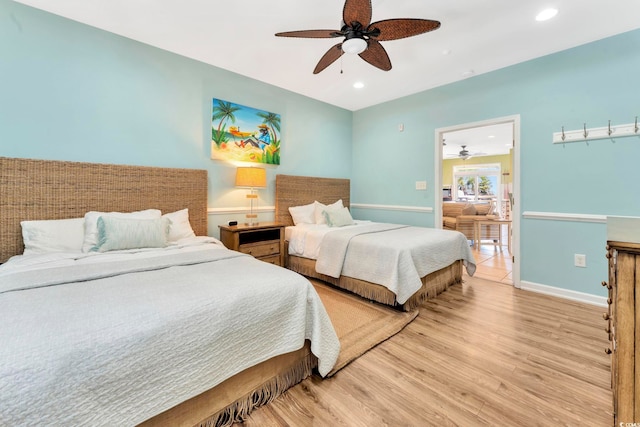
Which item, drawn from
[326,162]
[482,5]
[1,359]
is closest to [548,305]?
[482,5]

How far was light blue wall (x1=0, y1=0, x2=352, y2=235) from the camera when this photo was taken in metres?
2.22

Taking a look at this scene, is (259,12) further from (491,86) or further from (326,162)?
(491,86)

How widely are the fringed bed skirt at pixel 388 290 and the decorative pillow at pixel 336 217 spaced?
0.61 m

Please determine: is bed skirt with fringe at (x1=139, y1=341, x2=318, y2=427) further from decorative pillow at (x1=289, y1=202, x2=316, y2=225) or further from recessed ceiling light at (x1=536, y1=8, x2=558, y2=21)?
recessed ceiling light at (x1=536, y1=8, x2=558, y2=21)

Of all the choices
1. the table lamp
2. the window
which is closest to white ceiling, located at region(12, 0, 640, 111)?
the table lamp

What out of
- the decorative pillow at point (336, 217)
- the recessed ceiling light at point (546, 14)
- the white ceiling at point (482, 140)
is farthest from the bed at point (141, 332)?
the white ceiling at point (482, 140)

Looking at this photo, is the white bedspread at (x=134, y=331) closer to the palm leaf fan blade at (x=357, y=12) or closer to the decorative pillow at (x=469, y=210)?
the palm leaf fan blade at (x=357, y=12)

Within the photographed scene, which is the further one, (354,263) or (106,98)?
(354,263)

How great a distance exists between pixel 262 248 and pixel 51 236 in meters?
1.82

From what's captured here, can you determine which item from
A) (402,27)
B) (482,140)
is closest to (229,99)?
(402,27)

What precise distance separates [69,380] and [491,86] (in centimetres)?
440

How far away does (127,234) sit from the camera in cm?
210

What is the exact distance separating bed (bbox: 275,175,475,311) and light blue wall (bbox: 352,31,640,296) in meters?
0.78

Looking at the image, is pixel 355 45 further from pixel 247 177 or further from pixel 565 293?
pixel 565 293
